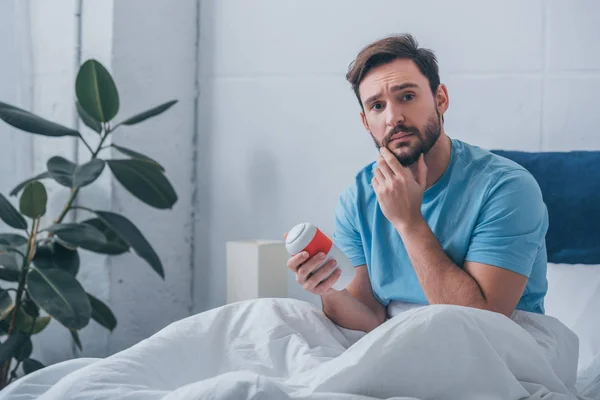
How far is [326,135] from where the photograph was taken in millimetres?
2754

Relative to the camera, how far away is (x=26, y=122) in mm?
2410

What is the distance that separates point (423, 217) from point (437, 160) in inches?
6.0

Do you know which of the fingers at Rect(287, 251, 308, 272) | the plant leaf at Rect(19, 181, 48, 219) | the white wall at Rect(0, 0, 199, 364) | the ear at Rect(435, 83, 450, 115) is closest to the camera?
the fingers at Rect(287, 251, 308, 272)

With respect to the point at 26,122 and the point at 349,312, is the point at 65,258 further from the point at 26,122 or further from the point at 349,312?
the point at 349,312

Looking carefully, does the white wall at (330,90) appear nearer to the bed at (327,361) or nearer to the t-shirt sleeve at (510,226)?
the t-shirt sleeve at (510,226)

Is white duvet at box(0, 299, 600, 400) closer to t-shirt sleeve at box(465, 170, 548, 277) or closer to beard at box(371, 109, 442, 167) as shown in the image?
t-shirt sleeve at box(465, 170, 548, 277)

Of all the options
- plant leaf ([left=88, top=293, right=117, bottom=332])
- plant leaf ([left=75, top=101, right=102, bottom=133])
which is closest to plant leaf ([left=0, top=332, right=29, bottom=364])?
plant leaf ([left=88, top=293, right=117, bottom=332])

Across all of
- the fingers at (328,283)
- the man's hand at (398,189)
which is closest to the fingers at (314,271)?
the fingers at (328,283)

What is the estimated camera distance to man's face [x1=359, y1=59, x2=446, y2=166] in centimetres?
176

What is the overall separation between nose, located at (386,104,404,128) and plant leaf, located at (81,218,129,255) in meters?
1.25

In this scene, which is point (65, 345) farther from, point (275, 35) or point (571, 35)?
point (571, 35)

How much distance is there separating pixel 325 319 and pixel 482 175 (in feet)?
1.65

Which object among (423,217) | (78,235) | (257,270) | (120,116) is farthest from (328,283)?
(120,116)

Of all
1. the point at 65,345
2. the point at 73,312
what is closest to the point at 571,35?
the point at 73,312
